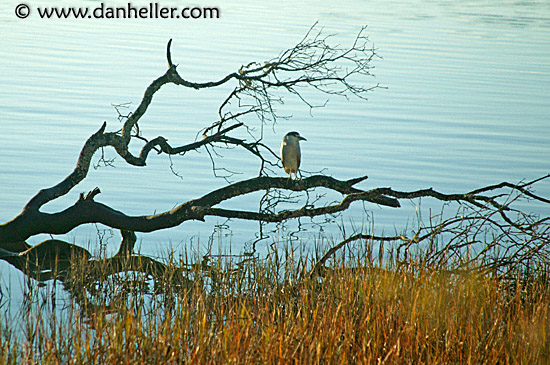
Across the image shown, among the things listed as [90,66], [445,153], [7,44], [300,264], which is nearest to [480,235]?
[300,264]

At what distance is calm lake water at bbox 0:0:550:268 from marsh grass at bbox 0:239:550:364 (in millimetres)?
Result: 2564

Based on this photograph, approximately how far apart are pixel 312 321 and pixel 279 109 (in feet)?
39.7

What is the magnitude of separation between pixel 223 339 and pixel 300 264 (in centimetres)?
241

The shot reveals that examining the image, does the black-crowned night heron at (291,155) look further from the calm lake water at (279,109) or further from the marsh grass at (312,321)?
the marsh grass at (312,321)

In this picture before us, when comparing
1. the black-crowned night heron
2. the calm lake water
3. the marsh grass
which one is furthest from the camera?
the calm lake water

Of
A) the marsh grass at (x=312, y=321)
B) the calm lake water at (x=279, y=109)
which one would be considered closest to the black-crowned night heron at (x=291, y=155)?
the calm lake water at (x=279, y=109)

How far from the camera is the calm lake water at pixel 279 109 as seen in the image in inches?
477

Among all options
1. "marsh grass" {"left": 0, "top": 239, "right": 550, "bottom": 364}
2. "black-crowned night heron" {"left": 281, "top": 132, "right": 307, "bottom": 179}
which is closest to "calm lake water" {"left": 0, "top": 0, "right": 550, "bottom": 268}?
"black-crowned night heron" {"left": 281, "top": 132, "right": 307, "bottom": 179}

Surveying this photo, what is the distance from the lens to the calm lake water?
39.8 feet

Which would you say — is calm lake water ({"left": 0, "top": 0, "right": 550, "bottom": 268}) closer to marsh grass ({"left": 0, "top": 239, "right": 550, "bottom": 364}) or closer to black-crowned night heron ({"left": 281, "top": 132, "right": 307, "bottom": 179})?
black-crowned night heron ({"left": 281, "top": 132, "right": 307, "bottom": 179})

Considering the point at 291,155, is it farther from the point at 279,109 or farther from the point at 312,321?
the point at 279,109

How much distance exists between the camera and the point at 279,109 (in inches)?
690

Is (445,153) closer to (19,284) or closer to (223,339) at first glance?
(19,284)

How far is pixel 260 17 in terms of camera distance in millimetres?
35594
